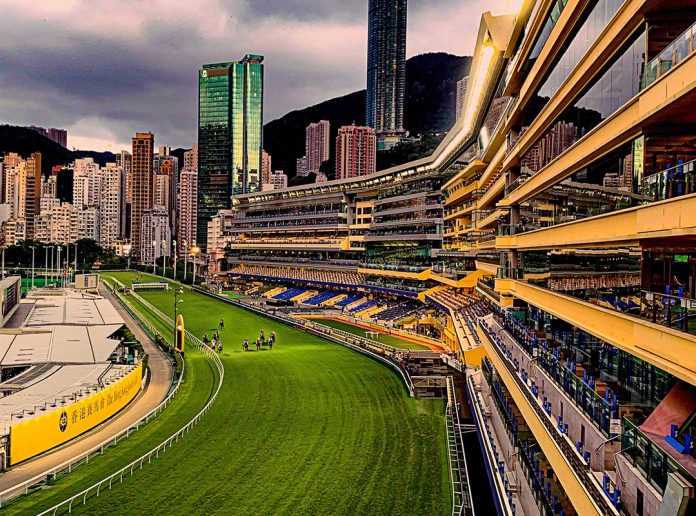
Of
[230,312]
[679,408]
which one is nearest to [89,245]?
[230,312]

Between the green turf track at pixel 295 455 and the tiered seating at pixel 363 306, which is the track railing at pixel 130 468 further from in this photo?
the tiered seating at pixel 363 306

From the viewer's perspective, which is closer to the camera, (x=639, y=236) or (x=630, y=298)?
(x=639, y=236)

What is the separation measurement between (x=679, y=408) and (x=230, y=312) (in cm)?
5954

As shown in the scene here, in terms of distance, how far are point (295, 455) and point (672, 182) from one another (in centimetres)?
1601

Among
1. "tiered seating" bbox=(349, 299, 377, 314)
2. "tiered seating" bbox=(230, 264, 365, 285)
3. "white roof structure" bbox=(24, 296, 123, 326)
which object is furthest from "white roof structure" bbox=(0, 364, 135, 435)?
"tiered seating" bbox=(230, 264, 365, 285)

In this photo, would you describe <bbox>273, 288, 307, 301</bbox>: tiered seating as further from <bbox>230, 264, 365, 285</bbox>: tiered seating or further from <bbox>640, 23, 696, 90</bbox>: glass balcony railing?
<bbox>640, 23, 696, 90</bbox>: glass balcony railing

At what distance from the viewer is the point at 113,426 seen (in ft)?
77.7

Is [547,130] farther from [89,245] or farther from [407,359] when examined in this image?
[89,245]

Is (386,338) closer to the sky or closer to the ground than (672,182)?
Result: closer to the ground

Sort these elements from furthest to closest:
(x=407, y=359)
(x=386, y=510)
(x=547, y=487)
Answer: (x=407, y=359)
(x=386, y=510)
(x=547, y=487)

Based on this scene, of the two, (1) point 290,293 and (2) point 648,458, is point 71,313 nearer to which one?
(1) point 290,293

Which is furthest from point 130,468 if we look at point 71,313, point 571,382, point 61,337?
point 71,313

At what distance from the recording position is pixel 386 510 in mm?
16703

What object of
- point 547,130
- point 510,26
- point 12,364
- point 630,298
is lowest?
point 12,364
